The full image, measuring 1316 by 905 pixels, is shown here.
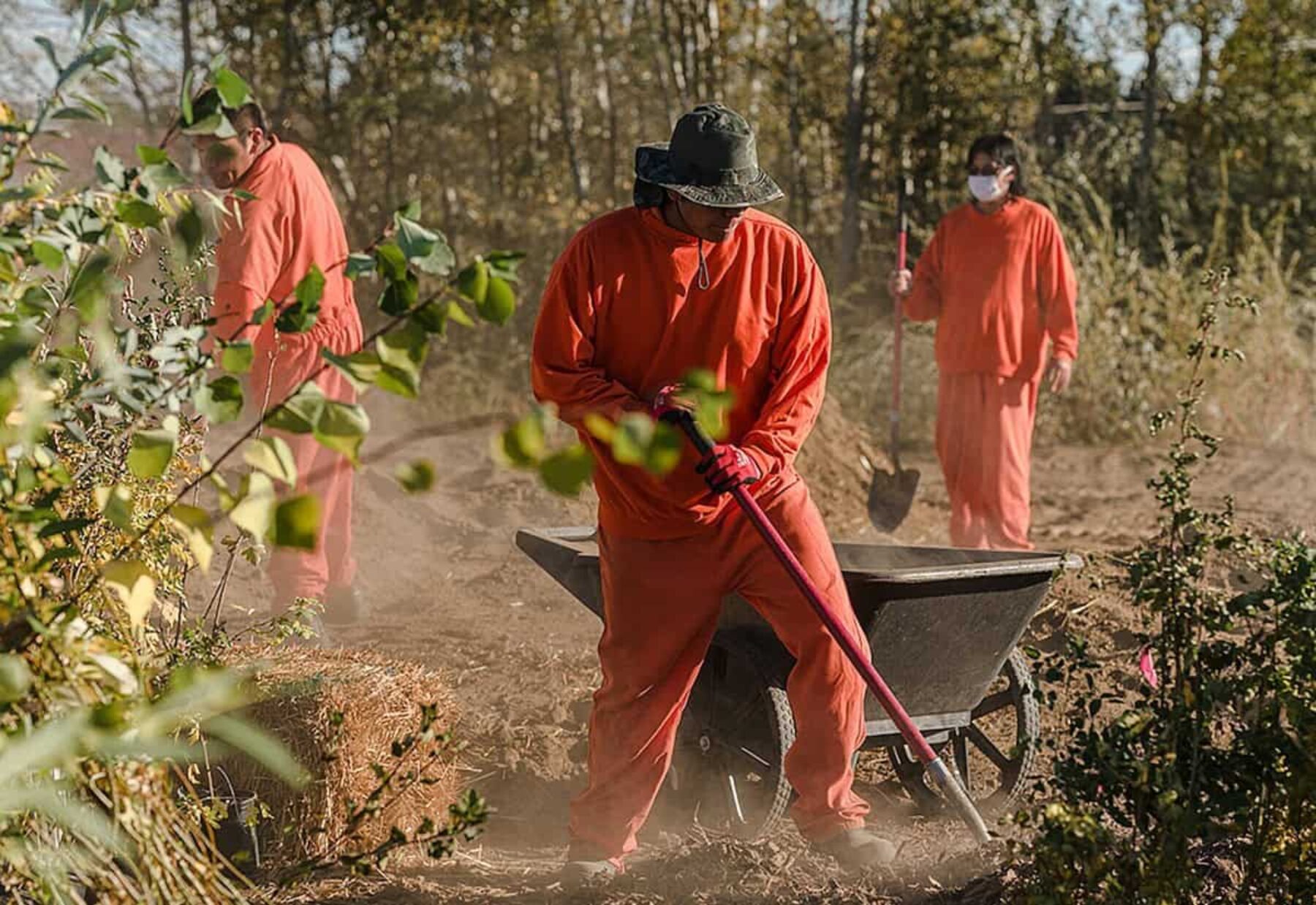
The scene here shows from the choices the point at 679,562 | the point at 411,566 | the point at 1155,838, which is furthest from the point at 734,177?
the point at 411,566

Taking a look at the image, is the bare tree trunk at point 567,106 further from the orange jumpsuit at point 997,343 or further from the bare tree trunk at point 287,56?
the orange jumpsuit at point 997,343

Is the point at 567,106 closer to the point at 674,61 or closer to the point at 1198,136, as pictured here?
the point at 674,61

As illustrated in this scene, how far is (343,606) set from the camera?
6.91 meters

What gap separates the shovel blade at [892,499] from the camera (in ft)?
28.2

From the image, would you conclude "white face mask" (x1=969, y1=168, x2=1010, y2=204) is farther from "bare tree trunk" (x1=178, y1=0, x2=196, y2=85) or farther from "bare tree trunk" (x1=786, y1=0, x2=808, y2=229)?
"bare tree trunk" (x1=786, y1=0, x2=808, y2=229)

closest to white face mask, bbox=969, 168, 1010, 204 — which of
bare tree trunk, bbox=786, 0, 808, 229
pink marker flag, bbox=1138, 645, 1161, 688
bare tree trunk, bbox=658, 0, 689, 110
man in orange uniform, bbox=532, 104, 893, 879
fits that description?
man in orange uniform, bbox=532, 104, 893, 879

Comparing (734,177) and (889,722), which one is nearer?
(734,177)

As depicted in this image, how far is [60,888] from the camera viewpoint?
2.49m

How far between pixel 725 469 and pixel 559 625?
131 inches

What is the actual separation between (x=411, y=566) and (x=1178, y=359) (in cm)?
571

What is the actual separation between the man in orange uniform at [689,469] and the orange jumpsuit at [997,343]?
3486 mm

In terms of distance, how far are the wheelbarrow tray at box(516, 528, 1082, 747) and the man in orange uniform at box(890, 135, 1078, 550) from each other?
2939 mm

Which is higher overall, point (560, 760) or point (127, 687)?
point (127, 687)

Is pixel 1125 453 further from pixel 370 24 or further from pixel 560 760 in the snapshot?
pixel 560 760
